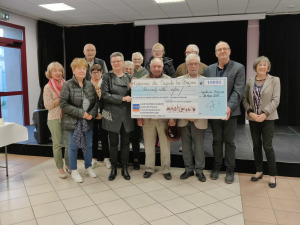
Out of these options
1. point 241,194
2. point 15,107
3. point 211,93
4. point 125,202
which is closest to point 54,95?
point 125,202

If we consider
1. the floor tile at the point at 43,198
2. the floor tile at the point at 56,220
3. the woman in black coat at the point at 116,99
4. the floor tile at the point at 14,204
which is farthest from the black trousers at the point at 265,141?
the floor tile at the point at 14,204

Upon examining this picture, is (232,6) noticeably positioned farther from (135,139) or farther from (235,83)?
(135,139)

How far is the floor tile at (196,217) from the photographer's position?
2.29m

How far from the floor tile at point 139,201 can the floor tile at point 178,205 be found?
0.46 ft

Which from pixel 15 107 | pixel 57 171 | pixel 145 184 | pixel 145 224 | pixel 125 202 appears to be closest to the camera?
pixel 145 224

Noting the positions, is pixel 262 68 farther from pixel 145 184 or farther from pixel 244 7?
pixel 244 7

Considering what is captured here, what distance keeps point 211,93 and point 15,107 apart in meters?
5.47

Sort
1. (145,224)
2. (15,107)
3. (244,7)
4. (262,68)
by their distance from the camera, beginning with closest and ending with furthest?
(145,224), (262,68), (244,7), (15,107)

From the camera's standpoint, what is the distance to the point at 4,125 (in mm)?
3172

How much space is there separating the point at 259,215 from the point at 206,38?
5129mm

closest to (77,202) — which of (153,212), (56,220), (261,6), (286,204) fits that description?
(56,220)

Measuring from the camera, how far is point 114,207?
A: 2576 mm

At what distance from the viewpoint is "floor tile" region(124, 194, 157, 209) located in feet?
8.58

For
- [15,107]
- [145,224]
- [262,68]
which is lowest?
[145,224]
